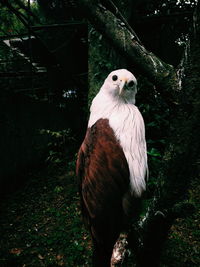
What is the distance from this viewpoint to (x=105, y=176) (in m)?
1.66

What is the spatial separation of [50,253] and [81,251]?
44 cm

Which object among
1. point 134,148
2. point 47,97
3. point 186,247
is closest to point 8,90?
point 47,97

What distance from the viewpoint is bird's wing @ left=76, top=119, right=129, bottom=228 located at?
164cm

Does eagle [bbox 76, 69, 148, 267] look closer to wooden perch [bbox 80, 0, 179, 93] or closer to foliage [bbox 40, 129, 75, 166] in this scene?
wooden perch [bbox 80, 0, 179, 93]

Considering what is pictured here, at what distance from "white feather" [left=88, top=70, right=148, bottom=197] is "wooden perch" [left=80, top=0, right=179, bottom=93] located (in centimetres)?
28

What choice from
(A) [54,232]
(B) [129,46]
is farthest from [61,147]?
(B) [129,46]

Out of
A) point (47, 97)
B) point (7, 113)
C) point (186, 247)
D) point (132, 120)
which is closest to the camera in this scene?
point (132, 120)

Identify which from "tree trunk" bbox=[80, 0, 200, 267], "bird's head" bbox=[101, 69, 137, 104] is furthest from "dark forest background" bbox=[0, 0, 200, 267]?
"bird's head" bbox=[101, 69, 137, 104]

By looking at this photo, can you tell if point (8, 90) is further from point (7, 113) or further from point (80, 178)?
point (80, 178)

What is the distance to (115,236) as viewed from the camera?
1.68 metres

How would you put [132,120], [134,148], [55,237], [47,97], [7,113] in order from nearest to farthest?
1. [134,148]
2. [132,120]
3. [55,237]
4. [7,113]
5. [47,97]

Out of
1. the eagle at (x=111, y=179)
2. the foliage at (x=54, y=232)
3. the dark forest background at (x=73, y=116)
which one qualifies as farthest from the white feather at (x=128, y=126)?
the foliage at (x=54, y=232)

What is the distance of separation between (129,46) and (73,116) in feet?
18.5

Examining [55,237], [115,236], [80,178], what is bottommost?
[55,237]
